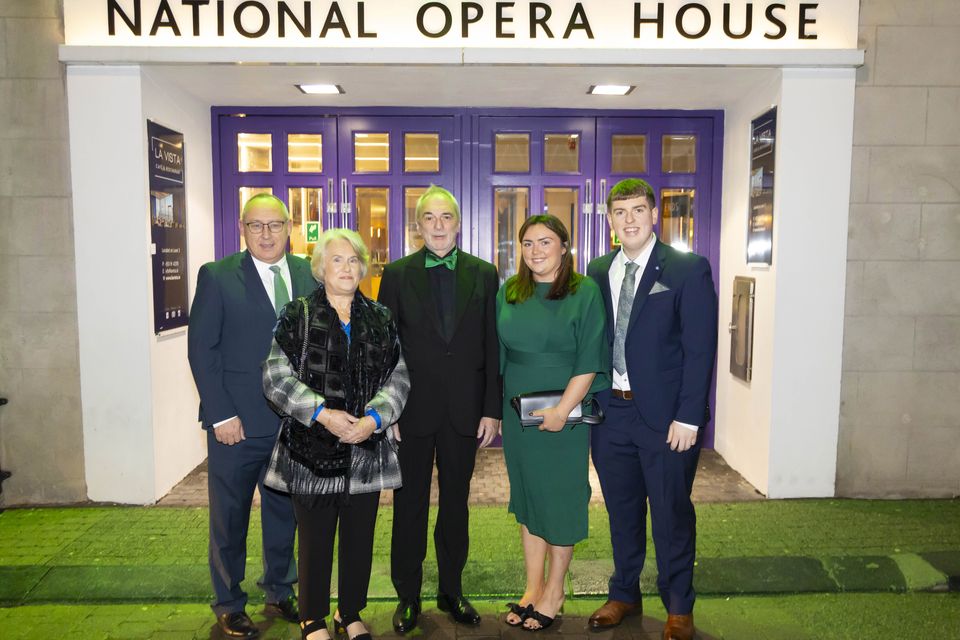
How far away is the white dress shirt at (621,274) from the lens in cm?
302

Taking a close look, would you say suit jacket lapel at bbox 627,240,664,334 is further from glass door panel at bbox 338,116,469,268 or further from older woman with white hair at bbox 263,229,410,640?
glass door panel at bbox 338,116,469,268

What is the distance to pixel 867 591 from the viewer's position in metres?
3.49

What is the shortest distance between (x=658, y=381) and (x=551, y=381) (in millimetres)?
460

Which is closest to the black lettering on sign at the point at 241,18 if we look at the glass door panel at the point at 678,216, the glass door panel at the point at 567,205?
the glass door panel at the point at 567,205

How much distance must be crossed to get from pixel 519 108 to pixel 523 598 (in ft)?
12.9

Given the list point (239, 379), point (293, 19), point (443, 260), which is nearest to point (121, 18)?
point (293, 19)


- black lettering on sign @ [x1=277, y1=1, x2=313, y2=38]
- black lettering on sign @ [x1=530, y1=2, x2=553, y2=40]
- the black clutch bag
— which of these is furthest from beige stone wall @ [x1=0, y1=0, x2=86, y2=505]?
the black clutch bag

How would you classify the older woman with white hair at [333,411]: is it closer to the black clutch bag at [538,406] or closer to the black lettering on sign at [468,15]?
the black clutch bag at [538,406]

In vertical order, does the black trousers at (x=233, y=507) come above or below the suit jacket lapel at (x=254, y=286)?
below

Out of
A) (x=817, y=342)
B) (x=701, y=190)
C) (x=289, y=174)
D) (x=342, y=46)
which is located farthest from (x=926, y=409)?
(x=289, y=174)

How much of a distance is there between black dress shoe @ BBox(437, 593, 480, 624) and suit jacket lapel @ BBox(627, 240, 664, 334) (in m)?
1.45

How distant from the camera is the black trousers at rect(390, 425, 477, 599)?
3043 mm

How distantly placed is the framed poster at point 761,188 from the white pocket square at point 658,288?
2.14 metres

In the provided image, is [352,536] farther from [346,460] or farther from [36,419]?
[36,419]
